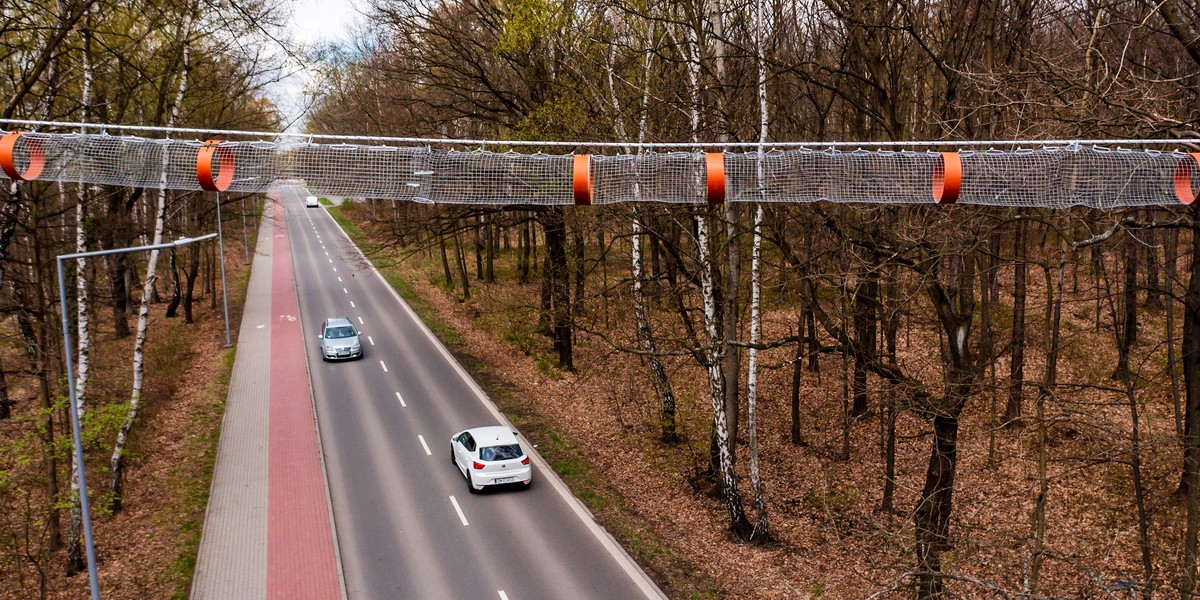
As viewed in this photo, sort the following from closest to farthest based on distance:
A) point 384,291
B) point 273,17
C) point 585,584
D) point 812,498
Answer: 1. point 585,584
2. point 273,17
3. point 812,498
4. point 384,291

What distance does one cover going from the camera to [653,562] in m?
14.5

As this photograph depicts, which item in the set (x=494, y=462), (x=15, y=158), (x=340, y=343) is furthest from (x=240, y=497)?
(x=340, y=343)

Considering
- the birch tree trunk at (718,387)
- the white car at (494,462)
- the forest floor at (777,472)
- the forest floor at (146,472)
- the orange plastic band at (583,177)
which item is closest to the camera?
the orange plastic band at (583,177)

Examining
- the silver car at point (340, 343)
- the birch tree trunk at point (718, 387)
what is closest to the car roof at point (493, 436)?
the birch tree trunk at point (718, 387)

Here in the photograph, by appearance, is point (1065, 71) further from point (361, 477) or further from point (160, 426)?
point (160, 426)

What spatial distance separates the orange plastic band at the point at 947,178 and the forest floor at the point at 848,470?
277 centimetres

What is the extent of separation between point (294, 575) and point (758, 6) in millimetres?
12324

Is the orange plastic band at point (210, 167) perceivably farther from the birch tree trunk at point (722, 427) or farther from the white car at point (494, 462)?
the white car at point (494, 462)

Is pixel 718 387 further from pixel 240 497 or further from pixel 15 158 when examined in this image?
pixel 15 158

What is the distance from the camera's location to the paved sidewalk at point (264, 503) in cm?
1381

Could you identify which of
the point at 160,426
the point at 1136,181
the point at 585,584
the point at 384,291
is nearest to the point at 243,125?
the point at 160,426

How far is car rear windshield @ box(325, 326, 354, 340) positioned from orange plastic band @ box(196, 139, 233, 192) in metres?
21.2

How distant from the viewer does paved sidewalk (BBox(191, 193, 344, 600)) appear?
45.3 feet

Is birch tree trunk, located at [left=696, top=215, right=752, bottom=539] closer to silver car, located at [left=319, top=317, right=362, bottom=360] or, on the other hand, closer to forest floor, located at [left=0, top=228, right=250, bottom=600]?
forest floor, located at [left=0, top=228, right=250, bottom=600]
